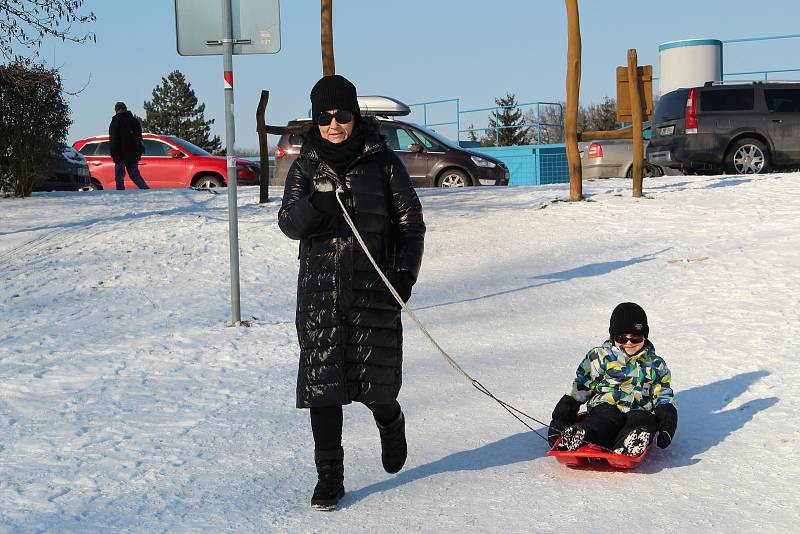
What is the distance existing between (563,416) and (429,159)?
1269 centimetres

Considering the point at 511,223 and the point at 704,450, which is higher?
the point at 511,223

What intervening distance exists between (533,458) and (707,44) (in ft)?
91.9

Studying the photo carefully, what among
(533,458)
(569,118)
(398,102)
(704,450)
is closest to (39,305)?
(533,458)

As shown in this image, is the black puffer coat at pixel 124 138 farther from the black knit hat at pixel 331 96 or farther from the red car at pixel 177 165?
the black knit hat at pixel 331 96

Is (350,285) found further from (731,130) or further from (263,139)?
(731,130)

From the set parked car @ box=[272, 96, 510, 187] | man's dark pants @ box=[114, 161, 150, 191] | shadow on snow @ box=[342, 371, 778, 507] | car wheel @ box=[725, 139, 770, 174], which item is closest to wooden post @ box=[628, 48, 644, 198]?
car wheel @ box=[725, 139, 770, 174]

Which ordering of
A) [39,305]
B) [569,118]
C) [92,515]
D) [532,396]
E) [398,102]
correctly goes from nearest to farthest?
[92,515] → [532,396] → [39,305] → [569,118] → [398,102]

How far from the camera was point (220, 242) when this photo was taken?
37.4 feet

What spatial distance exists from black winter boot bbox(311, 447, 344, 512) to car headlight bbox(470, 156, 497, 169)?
45.0 ft

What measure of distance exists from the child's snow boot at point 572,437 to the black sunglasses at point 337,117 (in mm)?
1864

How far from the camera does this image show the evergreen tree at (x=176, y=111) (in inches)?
2741

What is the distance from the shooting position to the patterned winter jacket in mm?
5113

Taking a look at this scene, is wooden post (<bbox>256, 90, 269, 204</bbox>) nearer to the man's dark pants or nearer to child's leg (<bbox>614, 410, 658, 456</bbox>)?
the man's dark pants

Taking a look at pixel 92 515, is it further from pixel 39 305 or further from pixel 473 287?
pixel 473 287
